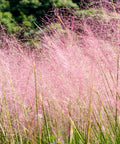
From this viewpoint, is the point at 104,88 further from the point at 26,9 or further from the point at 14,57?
the point at 26,9

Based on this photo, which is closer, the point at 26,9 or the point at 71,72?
the point at 71,72

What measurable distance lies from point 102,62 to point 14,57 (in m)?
0.74

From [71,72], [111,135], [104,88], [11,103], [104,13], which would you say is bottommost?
→ [111,135]

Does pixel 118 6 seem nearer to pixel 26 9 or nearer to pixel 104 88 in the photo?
pixel 104 88

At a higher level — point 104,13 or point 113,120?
point 104,13

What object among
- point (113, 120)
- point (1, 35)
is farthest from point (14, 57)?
point (113, 120)

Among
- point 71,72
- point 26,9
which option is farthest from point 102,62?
point 26,9

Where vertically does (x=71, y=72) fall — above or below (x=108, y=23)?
below

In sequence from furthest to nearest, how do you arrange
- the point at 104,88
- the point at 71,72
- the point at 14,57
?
the point at 14,57, the point at 104,88, the point at 71,72

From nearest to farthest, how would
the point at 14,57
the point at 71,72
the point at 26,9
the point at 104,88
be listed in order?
the point at 71,72 < the point at 104,88 < the point at 14,57 < the point at 26,9

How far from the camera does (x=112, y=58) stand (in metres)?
1.36

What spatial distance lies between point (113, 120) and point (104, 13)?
749mm

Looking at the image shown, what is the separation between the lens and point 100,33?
162 cm

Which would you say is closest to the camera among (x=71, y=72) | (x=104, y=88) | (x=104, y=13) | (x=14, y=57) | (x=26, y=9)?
(x=71, y=72)
